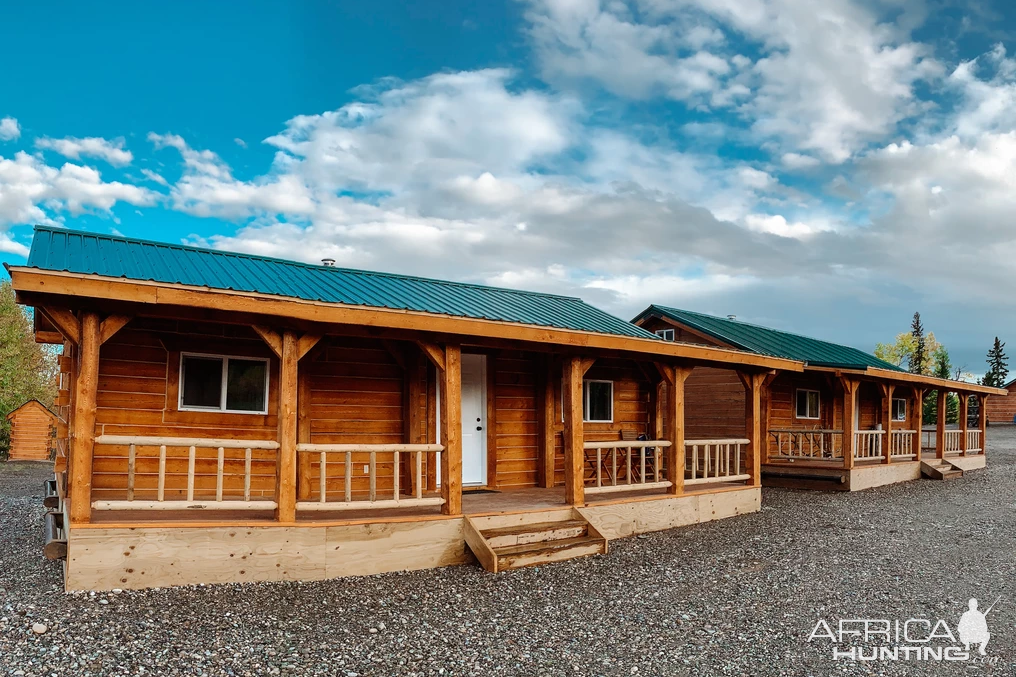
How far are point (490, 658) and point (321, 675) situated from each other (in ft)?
3.80

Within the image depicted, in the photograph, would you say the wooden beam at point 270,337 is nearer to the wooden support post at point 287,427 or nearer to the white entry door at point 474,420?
the wooden support post at point 287,427

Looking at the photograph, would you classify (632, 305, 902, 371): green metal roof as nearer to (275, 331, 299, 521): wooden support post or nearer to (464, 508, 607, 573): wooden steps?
(464, 508, 607, 573): wooden steps

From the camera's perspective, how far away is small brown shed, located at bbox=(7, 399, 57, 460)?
20500 millimetres

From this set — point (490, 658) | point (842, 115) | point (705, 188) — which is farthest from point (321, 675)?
point (842, 115)

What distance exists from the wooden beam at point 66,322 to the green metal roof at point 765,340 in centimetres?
1340

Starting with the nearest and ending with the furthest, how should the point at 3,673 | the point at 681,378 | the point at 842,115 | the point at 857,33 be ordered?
the point at 3,673 < the point at 681,378 < the point at 857,33 < the point at 842,115

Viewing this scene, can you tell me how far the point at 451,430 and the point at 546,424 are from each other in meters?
3.81

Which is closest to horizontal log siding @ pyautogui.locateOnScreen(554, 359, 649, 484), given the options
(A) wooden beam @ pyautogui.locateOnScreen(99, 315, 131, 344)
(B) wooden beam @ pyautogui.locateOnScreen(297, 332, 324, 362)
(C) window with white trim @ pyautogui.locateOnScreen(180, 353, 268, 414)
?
(C) window with white trim @ pyautogui.locateOnScreen(180, 353, 268, 414)

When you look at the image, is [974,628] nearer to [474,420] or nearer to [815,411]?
[474,420]

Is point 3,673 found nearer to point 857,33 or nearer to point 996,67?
point 857,33

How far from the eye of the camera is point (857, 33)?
42.2 ft

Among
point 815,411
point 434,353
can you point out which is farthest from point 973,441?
point 434,353

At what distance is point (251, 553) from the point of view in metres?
6.29

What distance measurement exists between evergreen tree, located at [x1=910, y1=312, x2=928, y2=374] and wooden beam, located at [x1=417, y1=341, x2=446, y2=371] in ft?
194
